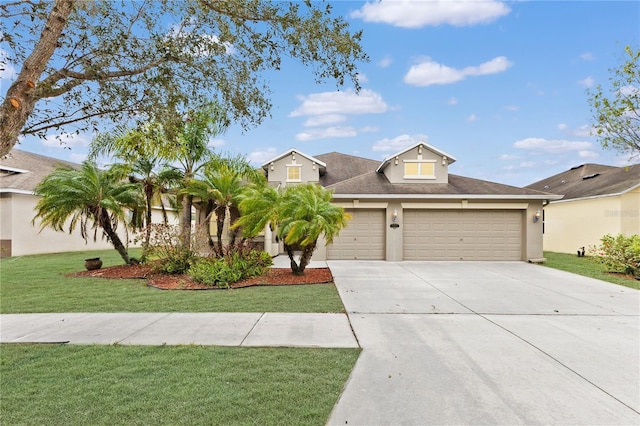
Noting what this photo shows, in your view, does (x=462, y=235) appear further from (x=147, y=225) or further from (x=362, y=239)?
(x=147, y=225)

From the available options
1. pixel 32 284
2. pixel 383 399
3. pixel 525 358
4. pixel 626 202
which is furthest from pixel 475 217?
pixel 32 284

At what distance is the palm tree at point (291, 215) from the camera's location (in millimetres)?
9656

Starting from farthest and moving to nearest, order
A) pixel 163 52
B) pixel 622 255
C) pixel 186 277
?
pixel 622 255 → pixel 186 277 → pixel 163 52

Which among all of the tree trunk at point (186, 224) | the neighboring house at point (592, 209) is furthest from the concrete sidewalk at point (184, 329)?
the neighboring house at point (592, 209)

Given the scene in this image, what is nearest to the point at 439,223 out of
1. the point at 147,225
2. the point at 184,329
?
the point at 147,225

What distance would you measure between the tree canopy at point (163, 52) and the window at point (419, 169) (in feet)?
41.4

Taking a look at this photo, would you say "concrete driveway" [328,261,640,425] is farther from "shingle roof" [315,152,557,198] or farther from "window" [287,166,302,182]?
"window" [287,166,302,182]

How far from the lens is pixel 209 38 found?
4.20 metres

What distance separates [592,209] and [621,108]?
10.2 metres

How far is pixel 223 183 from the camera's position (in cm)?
1122

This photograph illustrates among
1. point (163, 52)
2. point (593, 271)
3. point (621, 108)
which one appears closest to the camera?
point (163, 52)

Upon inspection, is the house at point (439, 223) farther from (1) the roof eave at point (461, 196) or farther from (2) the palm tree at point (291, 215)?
(2) the palm tree at point (291, 215)

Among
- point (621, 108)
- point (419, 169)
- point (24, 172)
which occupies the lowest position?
point (419, 169)

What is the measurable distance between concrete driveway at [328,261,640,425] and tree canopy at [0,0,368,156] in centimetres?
365
